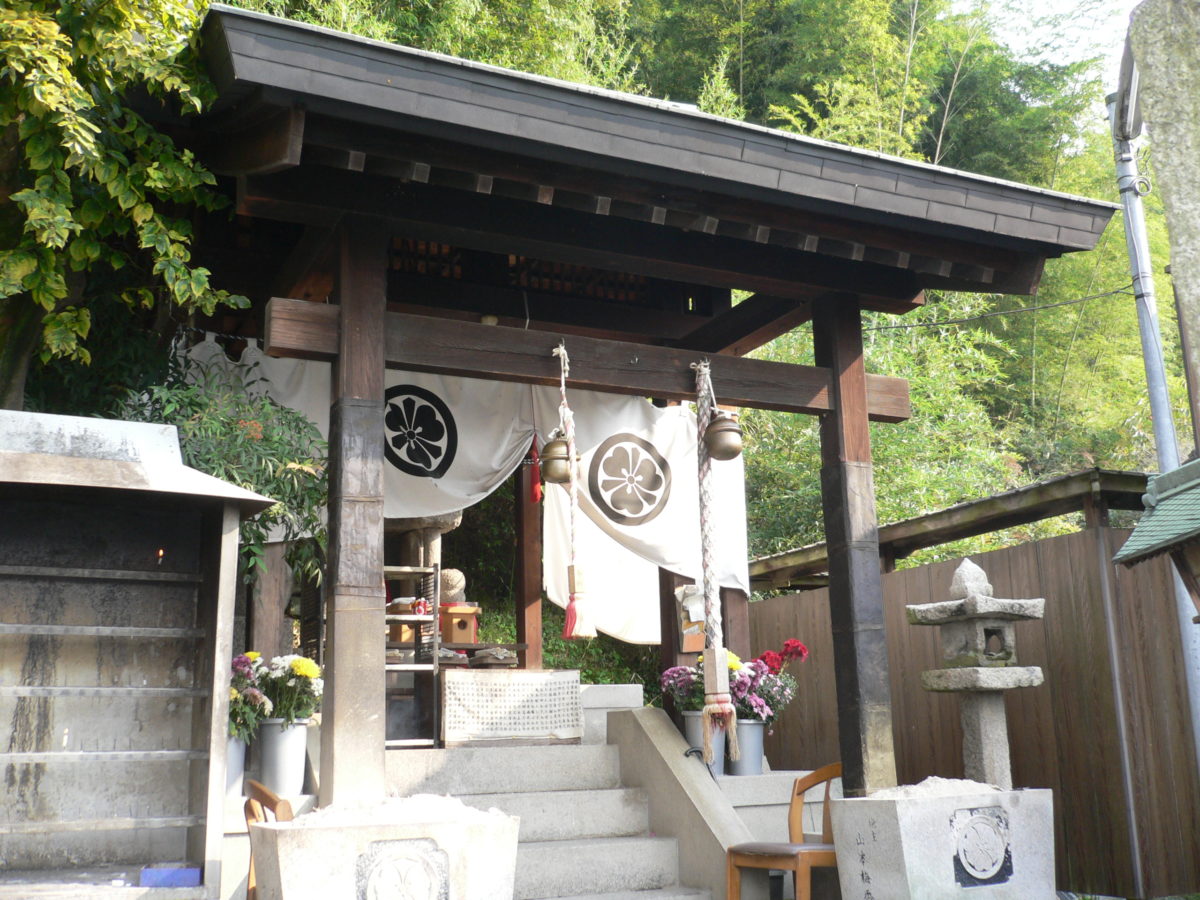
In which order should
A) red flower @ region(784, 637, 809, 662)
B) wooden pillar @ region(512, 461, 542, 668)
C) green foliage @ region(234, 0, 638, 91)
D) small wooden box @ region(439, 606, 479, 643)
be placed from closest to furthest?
red flower @ region(784, 637, 809, 662) < wooden pillar @ region(512, 461, 542, 668) < small wooden box @ region(439, 606, 479, 643) < green foliage @ region(234, 0, 638, 91)

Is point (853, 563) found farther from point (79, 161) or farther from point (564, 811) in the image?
point (79, 161)

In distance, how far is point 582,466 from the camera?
7395 millimetres

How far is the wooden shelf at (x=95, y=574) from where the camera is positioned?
4684mm

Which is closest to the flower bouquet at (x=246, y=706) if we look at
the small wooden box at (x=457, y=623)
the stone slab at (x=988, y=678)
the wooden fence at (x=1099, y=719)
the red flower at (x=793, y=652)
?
the red flower at (x=793, y=652)

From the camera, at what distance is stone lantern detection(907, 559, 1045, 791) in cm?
564

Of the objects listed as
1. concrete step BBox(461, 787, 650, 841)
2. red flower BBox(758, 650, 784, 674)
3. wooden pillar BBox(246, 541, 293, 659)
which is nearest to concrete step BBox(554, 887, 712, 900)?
concrete step BBox(461, 787, 650, 841)

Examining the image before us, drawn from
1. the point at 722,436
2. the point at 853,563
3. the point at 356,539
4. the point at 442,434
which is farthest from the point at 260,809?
the point at 853,563

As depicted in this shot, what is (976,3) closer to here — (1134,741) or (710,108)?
(710,108)

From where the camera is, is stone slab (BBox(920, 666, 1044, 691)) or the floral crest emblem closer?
stone slab (BBox(920, 666, 1044, 691))

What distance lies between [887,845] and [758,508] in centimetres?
930

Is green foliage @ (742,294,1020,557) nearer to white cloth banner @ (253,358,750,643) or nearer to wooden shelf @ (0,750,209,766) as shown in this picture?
white cloth banner @ (253,358,750,643)

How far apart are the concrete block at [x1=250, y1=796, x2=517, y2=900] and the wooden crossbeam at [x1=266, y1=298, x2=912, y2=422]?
2.09 m

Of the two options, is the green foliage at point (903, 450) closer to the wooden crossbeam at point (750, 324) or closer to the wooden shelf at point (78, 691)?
the wooden crossbeam at point (750, 324)

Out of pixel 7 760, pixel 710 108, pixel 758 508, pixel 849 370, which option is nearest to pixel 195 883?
Result: pixel 7 760
